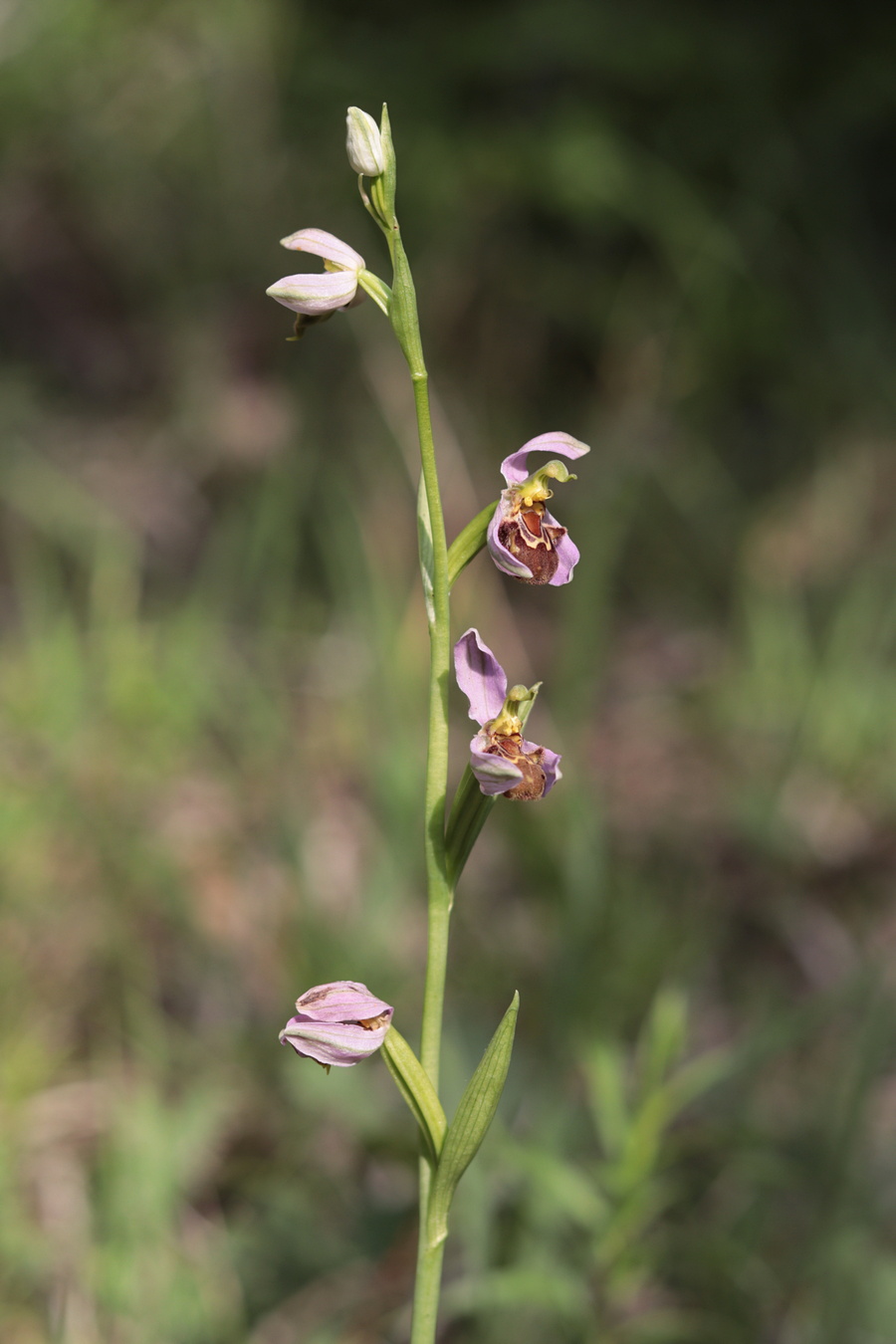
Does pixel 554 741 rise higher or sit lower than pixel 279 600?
lower

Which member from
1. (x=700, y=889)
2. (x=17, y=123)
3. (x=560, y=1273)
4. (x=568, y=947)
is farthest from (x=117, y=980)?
(x=17, y=123)

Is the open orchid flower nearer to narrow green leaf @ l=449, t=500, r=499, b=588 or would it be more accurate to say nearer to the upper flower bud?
narrow green leaf @ l=449, t=500, r=499, b=588

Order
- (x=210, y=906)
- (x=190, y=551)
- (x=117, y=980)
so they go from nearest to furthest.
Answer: (x=117, y=980) < (x=210, y=906) < (x=190, y=551)

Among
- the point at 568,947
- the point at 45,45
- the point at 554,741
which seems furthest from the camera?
the point at 45,45

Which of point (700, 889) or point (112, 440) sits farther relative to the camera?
point (112, 440)

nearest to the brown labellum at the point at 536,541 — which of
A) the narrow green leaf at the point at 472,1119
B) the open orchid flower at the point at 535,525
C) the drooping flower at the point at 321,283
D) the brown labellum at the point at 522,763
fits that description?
the open orchid flower at the point at 535,525

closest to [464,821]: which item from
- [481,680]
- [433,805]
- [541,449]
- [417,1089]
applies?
[433,805]

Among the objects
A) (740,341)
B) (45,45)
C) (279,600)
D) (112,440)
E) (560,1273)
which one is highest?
(45,45)

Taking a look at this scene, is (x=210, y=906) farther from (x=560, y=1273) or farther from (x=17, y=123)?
(x=17, y=123)
